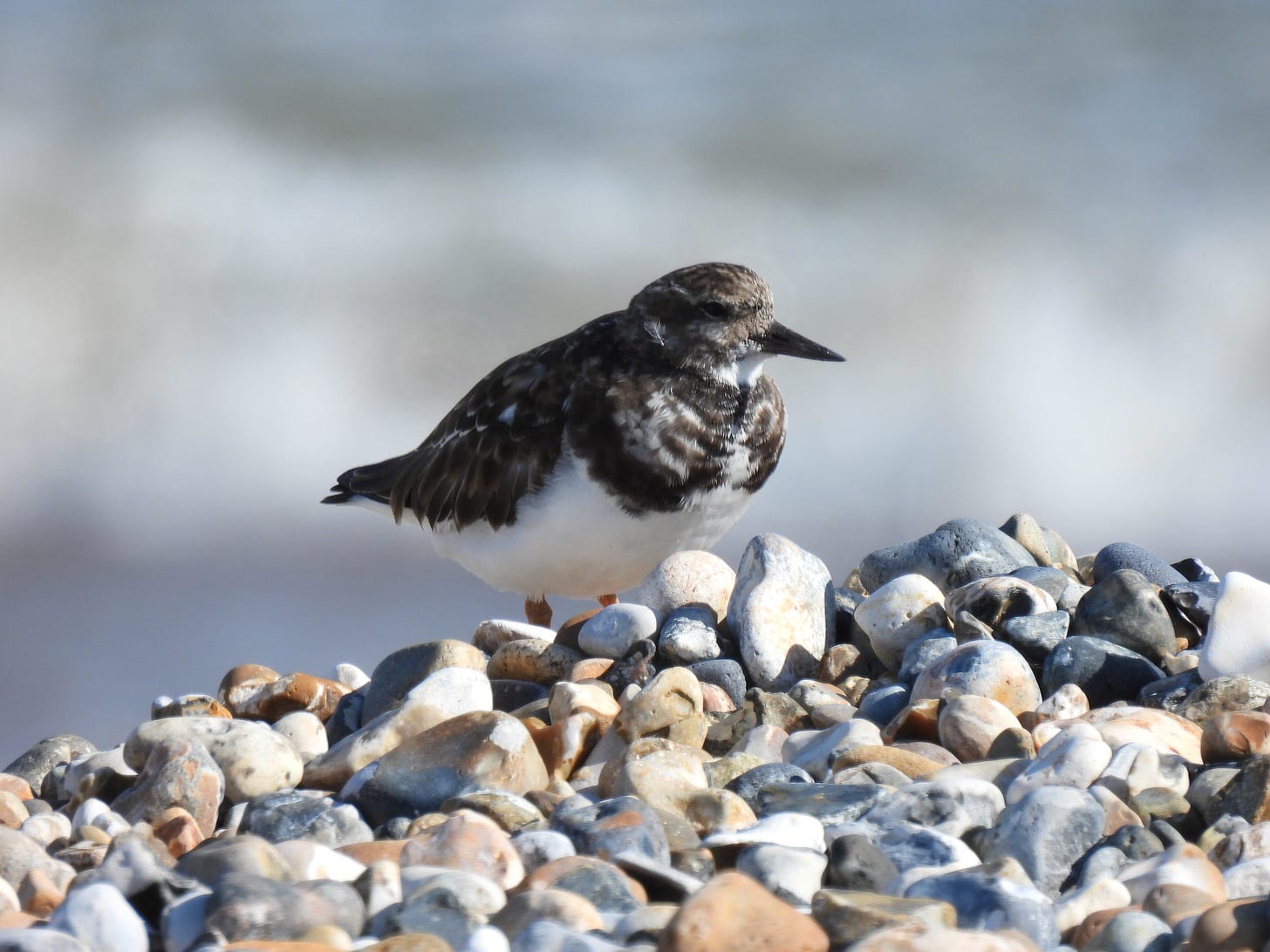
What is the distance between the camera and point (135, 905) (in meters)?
2.01

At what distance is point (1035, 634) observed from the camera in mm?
3322

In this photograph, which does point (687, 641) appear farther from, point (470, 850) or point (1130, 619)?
point (470, 850)

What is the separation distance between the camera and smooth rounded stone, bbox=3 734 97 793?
342cm

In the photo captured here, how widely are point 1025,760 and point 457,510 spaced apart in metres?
2.17

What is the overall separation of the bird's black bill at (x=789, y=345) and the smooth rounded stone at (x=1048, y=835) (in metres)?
1.87

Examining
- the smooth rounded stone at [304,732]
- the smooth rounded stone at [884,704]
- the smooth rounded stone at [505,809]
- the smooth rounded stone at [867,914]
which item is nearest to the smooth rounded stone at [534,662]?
the smooth rounded stone at [304,732]

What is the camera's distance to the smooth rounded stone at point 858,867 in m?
2.09

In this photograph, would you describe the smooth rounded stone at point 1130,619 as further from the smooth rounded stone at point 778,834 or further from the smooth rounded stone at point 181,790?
the smooth rounded stone at point 181,790

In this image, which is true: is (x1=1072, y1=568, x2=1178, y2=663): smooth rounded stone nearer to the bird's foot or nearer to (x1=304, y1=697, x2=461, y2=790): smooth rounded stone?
(x1=304, y1=697, x2=461, y2=790): smooth rounded stone

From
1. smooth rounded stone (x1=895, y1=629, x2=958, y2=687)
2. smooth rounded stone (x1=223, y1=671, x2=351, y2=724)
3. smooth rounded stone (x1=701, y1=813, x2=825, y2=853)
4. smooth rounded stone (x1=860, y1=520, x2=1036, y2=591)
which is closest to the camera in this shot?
smooth rounded stone (x1=701, y1=813, x2=825, y2=853)

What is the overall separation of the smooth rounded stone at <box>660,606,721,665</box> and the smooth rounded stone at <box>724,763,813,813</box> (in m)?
0.81

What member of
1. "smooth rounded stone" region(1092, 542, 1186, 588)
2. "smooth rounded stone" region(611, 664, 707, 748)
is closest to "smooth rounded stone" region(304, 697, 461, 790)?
"smooth rounded stone" region(611, 664, 707, 748)

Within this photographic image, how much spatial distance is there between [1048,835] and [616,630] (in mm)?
1453

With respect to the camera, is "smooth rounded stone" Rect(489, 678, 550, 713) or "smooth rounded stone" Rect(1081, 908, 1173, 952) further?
"smooth rounded stone" Rect(489, 678, 550, 713)
